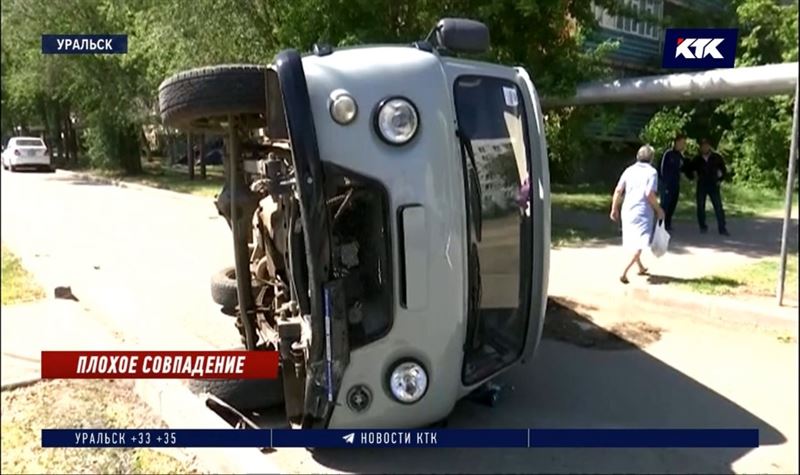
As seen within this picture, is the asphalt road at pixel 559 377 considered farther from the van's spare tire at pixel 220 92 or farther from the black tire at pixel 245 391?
the van's spare tire at pixel 220 92

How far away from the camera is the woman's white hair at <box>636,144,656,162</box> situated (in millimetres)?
1629

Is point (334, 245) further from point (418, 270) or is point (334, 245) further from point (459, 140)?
point (459, 140)

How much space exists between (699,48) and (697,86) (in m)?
0.12

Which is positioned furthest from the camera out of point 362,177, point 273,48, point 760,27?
point 273,48

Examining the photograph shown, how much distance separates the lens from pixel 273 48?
9.34ft

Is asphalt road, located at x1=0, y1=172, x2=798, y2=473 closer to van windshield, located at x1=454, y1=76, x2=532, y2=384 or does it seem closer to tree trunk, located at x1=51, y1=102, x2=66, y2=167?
tree trunk, located at x1=51, y1=102, x2=66, y2=167

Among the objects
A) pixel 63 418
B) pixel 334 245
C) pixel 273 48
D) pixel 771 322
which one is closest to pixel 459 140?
pixel 334 245

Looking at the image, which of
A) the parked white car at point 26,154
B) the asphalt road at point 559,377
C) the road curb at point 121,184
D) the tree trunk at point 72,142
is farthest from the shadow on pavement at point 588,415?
the road curb at point 121,184

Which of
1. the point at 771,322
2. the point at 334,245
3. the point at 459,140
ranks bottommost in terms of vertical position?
the point at 771,322

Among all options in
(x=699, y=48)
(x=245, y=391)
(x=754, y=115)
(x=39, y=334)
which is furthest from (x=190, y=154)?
(x=754, y=115)

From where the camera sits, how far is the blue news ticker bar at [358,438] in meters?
1.79

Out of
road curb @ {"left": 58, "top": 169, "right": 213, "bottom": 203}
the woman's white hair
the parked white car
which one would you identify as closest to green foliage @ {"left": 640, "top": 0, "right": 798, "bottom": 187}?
the woman's white hair

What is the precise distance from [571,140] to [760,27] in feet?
2.49

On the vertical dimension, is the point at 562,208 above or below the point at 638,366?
above
